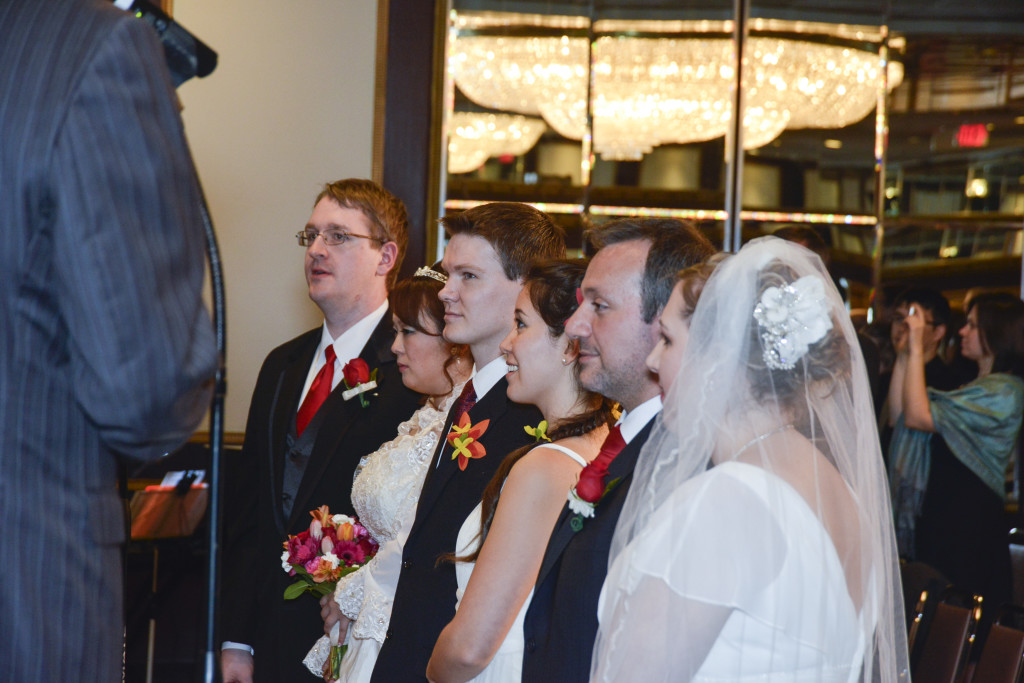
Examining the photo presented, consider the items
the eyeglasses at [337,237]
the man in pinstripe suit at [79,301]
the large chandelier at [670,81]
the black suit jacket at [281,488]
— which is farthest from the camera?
the large chandelier at [670,81]

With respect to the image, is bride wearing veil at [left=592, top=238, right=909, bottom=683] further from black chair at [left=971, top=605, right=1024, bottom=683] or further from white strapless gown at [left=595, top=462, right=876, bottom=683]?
black chair at [left=971, top=605, right=1024, bottom=683]

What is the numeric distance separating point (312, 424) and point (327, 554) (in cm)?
→ 46

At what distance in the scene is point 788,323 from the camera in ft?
5.15

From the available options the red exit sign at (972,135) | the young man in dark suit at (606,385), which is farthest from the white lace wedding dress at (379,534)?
the red exit sign at (972,135)

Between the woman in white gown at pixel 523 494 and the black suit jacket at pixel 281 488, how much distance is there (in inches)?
30.1

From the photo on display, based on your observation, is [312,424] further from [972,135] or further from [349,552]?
[972,135]

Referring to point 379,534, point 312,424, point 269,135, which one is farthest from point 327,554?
point 269,135

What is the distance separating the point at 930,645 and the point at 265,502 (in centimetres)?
200

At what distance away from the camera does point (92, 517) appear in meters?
1.20

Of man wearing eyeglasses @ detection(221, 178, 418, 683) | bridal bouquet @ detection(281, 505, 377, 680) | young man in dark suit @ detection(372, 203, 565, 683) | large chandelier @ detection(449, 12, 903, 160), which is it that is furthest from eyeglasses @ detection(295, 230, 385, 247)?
large chandelier @ detection(449, 12, 903, 160)

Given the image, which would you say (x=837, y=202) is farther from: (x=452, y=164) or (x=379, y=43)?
(x=379, y=43)

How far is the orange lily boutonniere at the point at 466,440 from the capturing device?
234 centimetres

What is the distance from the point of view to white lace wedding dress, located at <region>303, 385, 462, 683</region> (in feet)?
8.49

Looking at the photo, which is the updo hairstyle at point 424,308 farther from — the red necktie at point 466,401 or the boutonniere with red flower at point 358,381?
the red necktie at point 466,401
